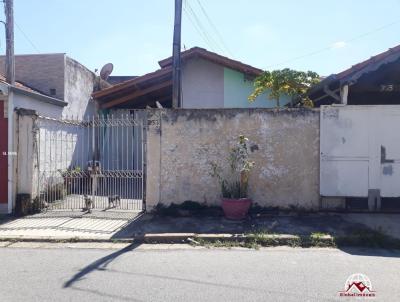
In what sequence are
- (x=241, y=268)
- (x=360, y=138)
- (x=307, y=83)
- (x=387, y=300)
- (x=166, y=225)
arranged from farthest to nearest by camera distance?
(x=307, y=83) < (x=360, y=138) < (x=166, y=225) < (x=241, y=268) < (x=387, y=300)

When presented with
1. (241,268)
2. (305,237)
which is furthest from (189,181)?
(241,268)

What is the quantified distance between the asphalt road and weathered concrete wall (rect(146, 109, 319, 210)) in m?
2.45

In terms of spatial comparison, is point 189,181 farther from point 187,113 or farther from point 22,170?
point 22,170

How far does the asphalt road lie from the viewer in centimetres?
423

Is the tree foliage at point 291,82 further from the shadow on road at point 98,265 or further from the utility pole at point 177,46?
the shadow on road at point 98,265

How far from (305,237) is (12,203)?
6.50 metres

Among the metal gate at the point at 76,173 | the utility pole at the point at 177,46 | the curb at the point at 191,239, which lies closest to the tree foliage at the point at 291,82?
the utility pole at the point at 177,46

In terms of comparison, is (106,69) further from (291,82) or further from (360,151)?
(360,151)

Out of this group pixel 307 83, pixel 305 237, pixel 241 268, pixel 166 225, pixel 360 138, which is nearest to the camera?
pixel 241 268

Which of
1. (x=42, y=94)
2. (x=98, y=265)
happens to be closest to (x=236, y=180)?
(x=98, y=265)

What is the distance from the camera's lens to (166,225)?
7.71 metres

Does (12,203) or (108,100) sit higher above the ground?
→ (108,100)

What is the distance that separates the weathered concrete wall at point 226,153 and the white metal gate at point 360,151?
27 centimetres

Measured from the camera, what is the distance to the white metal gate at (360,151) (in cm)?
841
